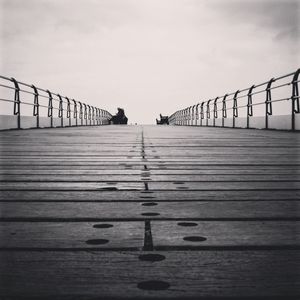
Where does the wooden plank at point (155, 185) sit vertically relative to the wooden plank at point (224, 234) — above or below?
above

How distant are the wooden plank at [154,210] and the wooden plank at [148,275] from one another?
36 centimetres

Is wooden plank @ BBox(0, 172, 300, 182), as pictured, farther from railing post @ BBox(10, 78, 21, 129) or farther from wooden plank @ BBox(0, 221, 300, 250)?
railing post @ BBox(10, 78, 21, 129)

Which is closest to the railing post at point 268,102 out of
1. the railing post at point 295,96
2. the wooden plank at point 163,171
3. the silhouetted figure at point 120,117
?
the railing post at point 295,96

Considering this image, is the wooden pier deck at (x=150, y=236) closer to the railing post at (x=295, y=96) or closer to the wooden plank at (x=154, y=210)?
the wooden plank at (x=154, y=210)

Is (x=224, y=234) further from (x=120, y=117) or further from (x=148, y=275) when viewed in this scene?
(x=120, y=117)

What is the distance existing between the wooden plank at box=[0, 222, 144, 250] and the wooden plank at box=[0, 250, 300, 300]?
63mm

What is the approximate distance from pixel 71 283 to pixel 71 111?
51.0 ft

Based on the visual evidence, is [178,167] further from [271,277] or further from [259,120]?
[259,120]

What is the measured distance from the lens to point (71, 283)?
764mm

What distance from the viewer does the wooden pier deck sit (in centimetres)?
76

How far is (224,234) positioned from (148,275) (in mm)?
344

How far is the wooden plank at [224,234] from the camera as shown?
1013mm

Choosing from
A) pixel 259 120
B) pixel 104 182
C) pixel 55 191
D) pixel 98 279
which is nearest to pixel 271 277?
pixel 98 279

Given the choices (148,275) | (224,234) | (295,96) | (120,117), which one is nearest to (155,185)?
(224,234)
